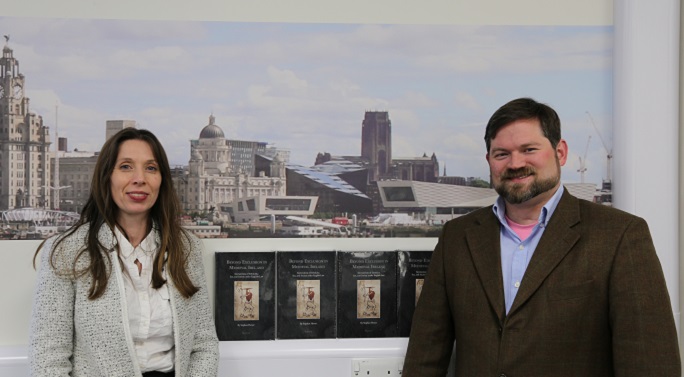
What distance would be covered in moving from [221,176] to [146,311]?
1.78 feet

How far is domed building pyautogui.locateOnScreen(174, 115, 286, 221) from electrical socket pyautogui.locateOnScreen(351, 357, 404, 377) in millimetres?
616

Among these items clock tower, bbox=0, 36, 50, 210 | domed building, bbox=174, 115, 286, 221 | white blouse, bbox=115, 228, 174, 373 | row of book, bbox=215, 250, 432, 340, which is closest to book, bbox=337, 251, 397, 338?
row of book, bbox=215, 250, 432, 340

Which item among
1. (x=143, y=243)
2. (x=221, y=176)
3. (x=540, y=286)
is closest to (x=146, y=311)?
(x=143, y=243)

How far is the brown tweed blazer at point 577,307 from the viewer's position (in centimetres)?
168

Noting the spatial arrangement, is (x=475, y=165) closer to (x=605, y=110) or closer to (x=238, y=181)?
(x=605, y=110)

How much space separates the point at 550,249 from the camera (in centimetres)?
177

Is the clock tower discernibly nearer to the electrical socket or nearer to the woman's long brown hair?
the woman's long brown hair

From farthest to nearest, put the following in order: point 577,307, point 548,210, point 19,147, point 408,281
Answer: point 408,281 < point 19,147 < point 548,210 < point 577,307

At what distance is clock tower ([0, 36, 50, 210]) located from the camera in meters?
2.08

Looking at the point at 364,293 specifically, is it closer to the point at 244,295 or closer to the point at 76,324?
the point at 244,295

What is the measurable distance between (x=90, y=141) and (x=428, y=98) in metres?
1.12

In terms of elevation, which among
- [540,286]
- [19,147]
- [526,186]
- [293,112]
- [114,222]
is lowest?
[540,286]

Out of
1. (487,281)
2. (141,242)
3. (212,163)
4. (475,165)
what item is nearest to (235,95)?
(212,163)

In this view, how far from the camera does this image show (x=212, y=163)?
85.1 inches
